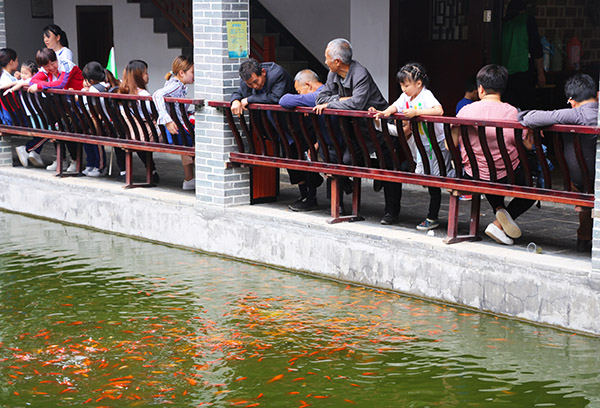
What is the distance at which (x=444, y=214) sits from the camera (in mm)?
9086

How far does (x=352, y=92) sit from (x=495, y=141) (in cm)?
145

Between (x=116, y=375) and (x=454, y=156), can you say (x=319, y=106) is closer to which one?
(x=454, y=156)

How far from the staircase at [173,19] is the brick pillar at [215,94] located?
4.97 meters

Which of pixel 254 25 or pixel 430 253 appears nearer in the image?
pixel 430 253

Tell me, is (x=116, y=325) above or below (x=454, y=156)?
below

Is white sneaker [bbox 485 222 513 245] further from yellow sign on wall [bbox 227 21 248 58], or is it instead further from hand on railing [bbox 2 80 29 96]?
hand on railing [bbox 2 80 29 96]

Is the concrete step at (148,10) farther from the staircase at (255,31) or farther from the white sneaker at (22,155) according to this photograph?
the white sneaker at (22,155)

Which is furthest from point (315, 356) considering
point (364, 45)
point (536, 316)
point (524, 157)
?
point (364, 45)

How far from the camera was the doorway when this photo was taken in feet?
53.9

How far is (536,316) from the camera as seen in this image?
6855mm

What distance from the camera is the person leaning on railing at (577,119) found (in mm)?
6719

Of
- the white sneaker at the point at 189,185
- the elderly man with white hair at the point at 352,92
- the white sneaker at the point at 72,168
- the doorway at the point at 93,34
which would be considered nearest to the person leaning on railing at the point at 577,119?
the elderly man with white hair at the point at 352,92

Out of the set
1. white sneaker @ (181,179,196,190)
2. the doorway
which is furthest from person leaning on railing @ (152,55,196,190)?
the doorway

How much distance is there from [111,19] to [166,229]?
763cm
